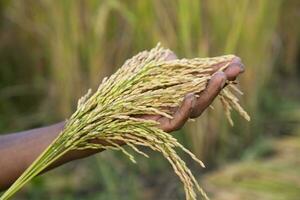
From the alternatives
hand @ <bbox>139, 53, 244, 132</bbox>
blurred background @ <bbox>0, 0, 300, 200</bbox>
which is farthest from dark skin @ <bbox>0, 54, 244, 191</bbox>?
blurred background @ <bbox>0, 0, 300, 200</bbox>

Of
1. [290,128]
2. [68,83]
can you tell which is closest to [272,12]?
[290,128]

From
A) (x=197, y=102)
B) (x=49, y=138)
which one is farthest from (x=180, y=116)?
(x=49, y=138)

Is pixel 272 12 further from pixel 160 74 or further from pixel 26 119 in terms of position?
pixel 160 74

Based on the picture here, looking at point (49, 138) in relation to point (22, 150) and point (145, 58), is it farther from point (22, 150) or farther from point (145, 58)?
point (145, 58)

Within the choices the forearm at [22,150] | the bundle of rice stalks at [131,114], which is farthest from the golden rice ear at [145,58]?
the forearm at [22,150]

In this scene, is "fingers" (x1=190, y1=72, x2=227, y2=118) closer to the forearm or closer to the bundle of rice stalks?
the bundle of rice stalks

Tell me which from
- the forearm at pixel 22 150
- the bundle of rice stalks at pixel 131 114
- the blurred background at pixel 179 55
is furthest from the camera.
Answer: the blurred background at pixel 179 55

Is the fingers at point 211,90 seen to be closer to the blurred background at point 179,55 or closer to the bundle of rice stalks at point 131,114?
the bundle of rice stalks at point 131,114
